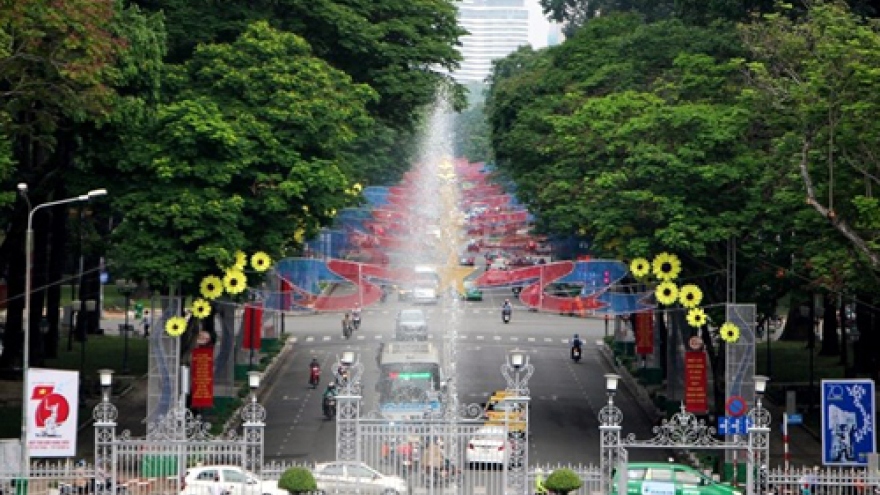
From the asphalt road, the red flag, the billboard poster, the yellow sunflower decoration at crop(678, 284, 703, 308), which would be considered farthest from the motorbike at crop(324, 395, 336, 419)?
the billboard poster

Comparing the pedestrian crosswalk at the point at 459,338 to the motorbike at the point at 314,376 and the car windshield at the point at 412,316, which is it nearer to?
the car windshield at the point at 412,316

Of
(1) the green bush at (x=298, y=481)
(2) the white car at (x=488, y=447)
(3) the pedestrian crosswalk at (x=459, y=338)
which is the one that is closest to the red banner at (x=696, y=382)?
(2) the white car at (x=488, y=447)

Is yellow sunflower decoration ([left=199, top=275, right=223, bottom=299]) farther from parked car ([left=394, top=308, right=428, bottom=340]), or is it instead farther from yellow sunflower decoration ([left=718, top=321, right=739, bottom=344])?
parked car ([left=394, top=308, right=428, bottom=340])

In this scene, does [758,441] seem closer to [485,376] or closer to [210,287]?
[210,287]

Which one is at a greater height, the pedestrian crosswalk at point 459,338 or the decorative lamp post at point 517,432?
the pedestrian crosswalk at point 459,338

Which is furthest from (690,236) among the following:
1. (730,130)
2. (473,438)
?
(473,438)

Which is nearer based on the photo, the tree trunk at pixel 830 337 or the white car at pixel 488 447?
the white car at pixel 488 447

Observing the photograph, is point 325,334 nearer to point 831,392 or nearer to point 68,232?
point 68,232
